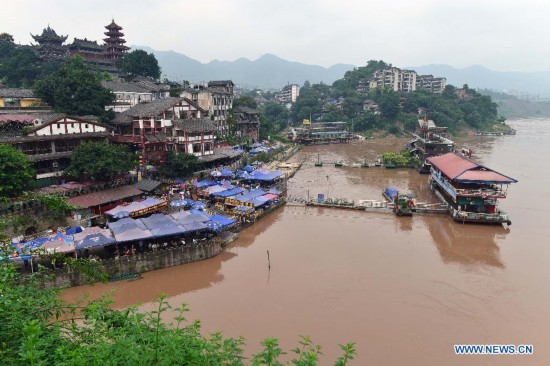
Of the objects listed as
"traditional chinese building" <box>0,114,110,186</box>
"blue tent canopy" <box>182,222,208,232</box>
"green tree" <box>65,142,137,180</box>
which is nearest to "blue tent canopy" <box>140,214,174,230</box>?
"blue tent canopy" <box>182,222,208,232</box>

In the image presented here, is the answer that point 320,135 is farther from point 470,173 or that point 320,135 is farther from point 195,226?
point 195,226

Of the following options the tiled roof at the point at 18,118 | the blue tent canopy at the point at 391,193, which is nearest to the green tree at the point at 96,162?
the tiled roof at the point at 18,118

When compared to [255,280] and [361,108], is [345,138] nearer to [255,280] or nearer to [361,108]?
[361,108]

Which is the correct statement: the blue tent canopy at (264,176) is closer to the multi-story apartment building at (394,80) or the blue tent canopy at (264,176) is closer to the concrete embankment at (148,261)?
the concrete embankment at (148,261)

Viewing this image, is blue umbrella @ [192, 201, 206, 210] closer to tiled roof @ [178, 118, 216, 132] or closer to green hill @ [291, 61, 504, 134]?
tiled roof @ [178, 118, 216, 132]

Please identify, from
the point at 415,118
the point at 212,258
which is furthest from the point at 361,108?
the point at 212,258

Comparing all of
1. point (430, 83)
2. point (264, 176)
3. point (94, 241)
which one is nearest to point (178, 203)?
point (94, 241)

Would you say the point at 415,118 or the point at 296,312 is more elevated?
the point at 415,118
